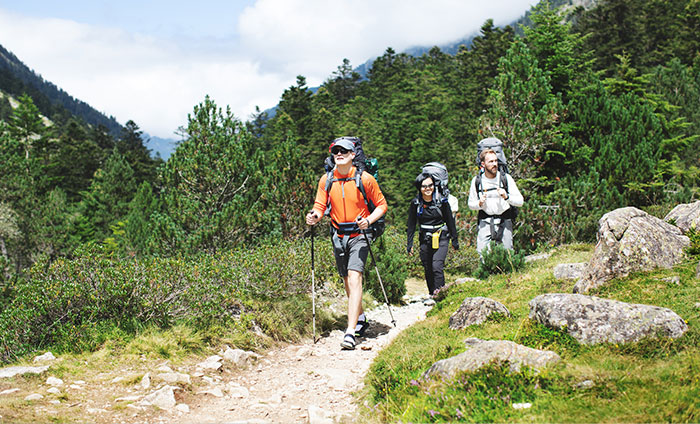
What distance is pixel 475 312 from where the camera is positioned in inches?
182

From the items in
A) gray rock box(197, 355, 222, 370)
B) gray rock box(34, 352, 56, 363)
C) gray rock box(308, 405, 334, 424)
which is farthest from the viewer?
gray rock box(197, 355, 222, 370)

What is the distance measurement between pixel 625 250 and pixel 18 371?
626 cm

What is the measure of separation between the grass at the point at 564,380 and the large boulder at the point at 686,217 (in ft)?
4.31

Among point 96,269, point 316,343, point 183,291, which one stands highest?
point 96,269

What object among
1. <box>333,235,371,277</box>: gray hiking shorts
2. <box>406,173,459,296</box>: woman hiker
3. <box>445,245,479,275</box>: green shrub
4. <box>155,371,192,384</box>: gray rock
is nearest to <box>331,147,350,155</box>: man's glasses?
<box>333,235,371,277</box>: gray hiking shorts

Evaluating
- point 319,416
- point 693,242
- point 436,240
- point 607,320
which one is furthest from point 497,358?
point 436,240

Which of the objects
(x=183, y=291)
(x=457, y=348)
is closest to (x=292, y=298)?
(x=183, y=291)

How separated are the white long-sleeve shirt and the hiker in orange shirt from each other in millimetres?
1945

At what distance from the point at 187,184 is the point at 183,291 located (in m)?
5.63

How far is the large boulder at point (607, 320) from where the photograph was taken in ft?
10.5

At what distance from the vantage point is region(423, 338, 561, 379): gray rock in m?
3.03

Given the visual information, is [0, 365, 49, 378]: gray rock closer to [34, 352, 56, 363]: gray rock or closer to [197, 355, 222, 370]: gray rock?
[34, 352, 56, 363]: gray rock

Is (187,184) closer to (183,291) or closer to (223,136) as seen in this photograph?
(223,136)

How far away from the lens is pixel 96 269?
5.54 meters
